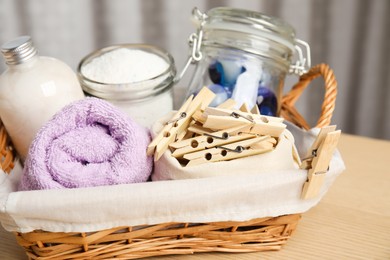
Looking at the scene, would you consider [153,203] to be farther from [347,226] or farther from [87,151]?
[347,226]

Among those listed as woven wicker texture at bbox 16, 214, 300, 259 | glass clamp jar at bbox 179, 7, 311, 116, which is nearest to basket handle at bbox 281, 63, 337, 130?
glass clamp jar at bbox 179, 7, 311, 116

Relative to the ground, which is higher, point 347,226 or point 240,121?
point 240,121

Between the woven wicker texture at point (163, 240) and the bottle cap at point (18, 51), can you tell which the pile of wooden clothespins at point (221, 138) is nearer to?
the woven wicker texture at point (163, 240)

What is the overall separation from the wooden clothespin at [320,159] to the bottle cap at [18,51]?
0.98ft

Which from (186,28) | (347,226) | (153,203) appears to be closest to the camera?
(153,203)

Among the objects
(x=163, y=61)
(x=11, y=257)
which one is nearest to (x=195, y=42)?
(x=163, y=61)

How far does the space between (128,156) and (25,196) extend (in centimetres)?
9

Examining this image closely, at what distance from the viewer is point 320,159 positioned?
445mm

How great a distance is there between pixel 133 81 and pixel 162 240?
188mm

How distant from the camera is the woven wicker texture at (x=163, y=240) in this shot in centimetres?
44

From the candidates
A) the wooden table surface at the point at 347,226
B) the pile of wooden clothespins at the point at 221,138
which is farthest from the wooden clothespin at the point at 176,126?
the wooden table surface at the point at 347,226

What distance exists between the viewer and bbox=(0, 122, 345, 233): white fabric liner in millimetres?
415

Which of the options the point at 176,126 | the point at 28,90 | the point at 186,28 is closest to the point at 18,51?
the point at 28,90

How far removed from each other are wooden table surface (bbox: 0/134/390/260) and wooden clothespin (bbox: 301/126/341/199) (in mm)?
69
